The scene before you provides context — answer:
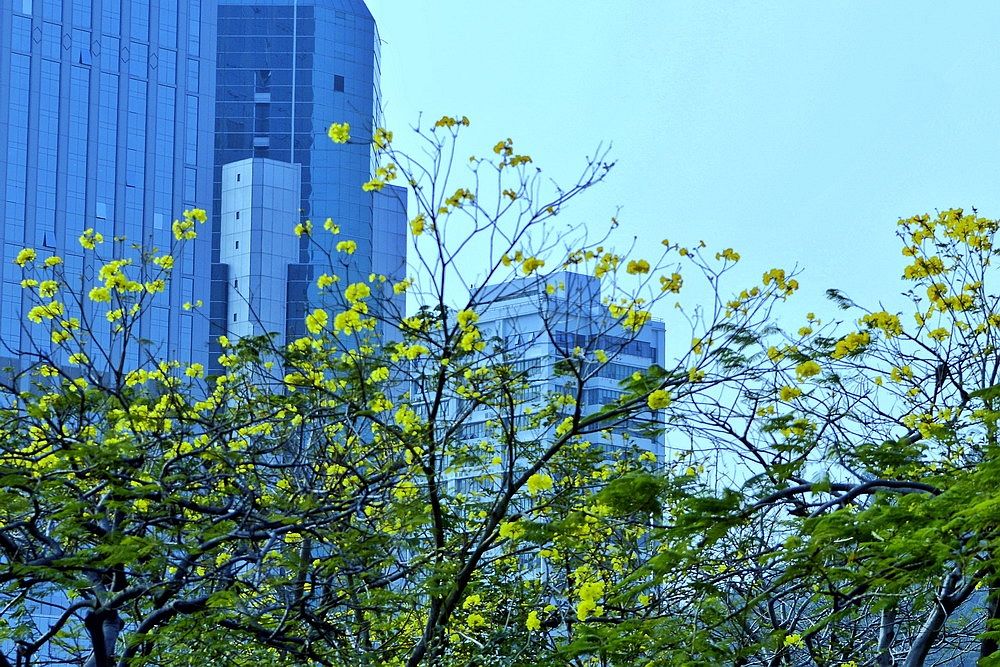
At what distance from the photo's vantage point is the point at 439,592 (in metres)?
5.38

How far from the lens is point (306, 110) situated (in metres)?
60.2

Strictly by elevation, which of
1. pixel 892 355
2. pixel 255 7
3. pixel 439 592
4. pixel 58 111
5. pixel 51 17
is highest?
pixel 255 7

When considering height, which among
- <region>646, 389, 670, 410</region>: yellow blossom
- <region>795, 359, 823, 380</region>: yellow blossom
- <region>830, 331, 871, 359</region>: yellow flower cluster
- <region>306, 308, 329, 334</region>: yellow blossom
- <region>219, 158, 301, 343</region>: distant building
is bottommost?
<region>646, 389, 670, 410</region>: yellow blossom

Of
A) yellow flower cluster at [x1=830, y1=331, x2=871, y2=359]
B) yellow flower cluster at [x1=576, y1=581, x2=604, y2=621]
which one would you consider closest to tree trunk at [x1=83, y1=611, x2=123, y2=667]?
yellow flower cluster at [x1=576, y1=581, x2=604, y2=621]

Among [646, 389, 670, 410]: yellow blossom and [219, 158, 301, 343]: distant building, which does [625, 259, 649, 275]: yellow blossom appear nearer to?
[646, 389, 670, 410]: yellow blossom

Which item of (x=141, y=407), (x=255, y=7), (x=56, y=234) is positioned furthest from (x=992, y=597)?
(x=255, y=7)

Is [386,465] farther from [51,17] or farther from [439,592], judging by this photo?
[51,17]

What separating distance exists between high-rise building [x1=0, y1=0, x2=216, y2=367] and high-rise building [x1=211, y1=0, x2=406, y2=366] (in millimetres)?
4022

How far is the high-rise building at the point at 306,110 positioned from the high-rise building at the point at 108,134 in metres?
4.02

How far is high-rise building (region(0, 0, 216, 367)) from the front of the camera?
5150 centimetres

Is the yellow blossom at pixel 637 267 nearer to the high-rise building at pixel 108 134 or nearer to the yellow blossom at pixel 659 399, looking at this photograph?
the yellow blossom at pixel 659 399

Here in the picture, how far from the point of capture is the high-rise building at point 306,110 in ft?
191

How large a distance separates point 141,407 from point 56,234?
1872 inches

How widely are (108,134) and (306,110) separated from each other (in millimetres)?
9895
